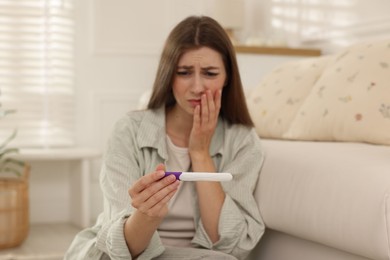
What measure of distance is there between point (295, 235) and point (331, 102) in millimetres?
643

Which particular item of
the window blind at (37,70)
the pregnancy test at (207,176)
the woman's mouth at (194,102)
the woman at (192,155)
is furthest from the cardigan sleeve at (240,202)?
the window blind at (37,70)

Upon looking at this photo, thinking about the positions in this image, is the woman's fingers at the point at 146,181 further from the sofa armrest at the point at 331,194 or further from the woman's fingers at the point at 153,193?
the sofa armrest at the point at 331,194

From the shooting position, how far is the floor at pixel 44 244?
3.26 metres

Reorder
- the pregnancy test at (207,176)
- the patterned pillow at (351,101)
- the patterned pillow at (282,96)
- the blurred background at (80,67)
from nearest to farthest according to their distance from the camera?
1. the pregnancy test at (207,176)
2. the patterned pillow at (351,101)
3. the patterned pillow at (282,96)
4. the blurred background at (80,67)

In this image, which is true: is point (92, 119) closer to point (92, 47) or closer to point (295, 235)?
point (92, 47)

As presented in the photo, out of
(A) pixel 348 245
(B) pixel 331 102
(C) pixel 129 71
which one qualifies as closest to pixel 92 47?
(C) pixel 129 71

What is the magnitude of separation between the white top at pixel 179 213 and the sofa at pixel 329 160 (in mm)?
185

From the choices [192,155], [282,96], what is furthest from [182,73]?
[282,96]

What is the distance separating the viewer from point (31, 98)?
13.9 feet

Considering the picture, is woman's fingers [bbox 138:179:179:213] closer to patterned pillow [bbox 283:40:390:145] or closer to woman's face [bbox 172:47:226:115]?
woman's face [bbox 172:47:226:115]

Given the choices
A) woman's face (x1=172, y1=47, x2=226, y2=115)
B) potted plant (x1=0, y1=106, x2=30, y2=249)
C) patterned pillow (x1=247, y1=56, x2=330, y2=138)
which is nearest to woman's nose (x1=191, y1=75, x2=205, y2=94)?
woman's face (x1=172, y1=47, x2=226, y2=115)

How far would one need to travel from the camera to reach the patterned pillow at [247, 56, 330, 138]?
103 inches

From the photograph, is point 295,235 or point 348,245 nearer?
point 348,245

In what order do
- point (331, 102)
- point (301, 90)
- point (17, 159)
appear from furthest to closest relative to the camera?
point (17, 159), point (301, 90), point (331, 102)
